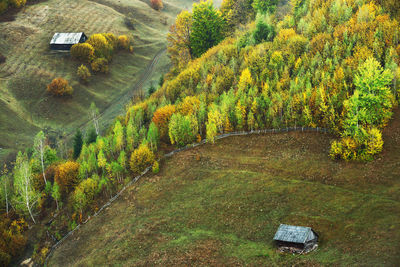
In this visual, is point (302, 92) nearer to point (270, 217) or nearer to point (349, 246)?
point (270, 217)

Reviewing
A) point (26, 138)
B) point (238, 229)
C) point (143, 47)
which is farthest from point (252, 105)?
point (143, 47)

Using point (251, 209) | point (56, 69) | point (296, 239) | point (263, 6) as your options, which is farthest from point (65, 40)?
point (296, 239)

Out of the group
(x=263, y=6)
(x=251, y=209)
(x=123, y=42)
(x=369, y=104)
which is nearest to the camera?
(x=251, y=209)

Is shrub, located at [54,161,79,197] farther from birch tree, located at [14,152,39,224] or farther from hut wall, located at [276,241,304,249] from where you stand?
hut wall, located at [276,241,304,249]

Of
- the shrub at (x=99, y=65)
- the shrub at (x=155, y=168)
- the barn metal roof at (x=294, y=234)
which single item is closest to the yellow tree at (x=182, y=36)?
the shrub at (x=99, y=65)

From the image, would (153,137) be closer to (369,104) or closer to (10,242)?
(10,242)

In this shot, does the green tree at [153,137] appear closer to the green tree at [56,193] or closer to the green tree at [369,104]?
the green tree at [56,193]
